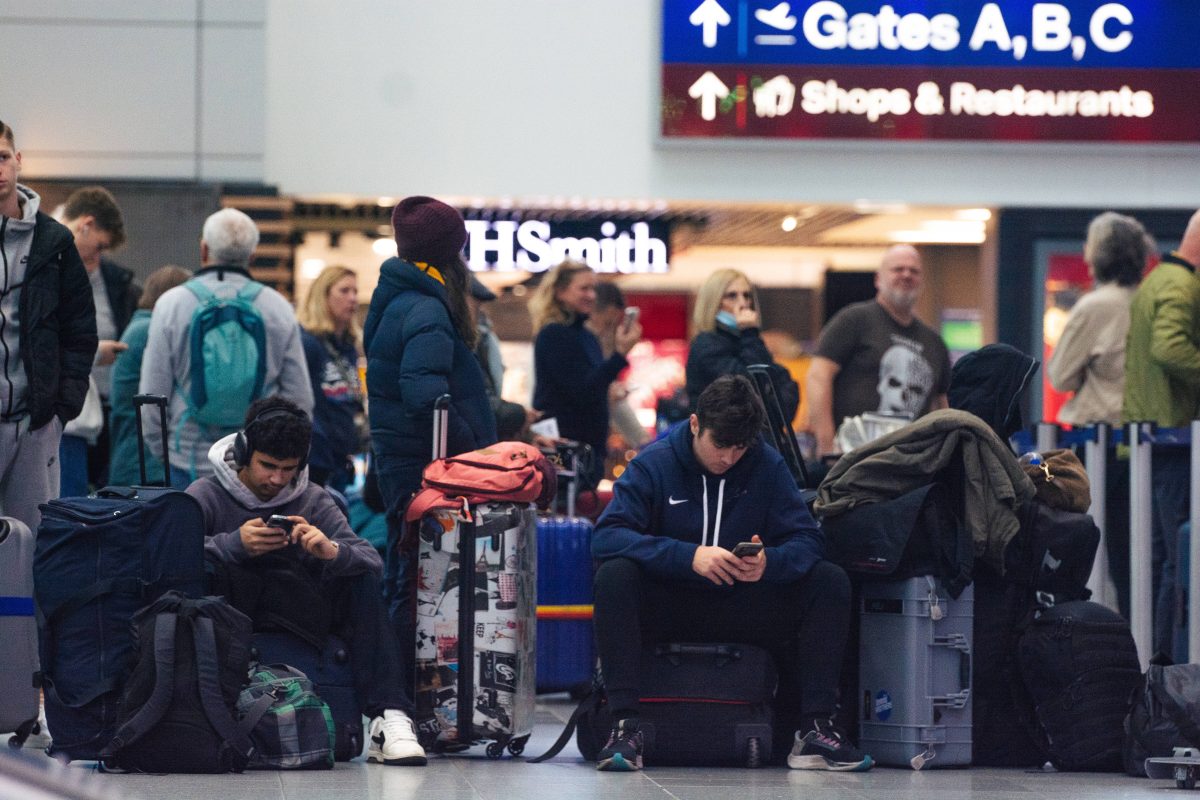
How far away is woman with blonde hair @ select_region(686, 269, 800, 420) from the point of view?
819cm

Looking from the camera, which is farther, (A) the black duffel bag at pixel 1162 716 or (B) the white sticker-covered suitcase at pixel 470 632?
(B) the white sticker-covered suitcase at pixel 470 632

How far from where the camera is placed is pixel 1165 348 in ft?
27.0

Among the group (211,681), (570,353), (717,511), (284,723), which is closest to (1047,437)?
(570,353)

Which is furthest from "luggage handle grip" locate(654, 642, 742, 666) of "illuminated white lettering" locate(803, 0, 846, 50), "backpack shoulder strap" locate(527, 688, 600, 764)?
"illuminated white lettering" locate(803, 0, 846, 50)

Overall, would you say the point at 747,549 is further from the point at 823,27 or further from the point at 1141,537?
the point at 823,27

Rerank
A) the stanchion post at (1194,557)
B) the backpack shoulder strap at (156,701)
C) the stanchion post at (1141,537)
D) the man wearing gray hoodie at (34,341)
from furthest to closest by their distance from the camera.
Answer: the stanchion post at (1141,537) < the stanchion post at (1194,557) < the man wearing gray hoodie at (34,341) < the backpack shoulder strap at (156,701)

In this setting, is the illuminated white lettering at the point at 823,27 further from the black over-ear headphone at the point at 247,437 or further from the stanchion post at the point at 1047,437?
the black over-ear headphone at the point at 247,437

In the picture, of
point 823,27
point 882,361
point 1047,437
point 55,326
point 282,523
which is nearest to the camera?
point 282,523

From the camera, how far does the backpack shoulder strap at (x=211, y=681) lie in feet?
18.8

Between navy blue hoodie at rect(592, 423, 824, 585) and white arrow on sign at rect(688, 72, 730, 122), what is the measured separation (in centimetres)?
649

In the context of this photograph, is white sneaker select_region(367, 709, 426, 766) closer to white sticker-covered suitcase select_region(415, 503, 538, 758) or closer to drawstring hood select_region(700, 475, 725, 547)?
white sticker-covered suitcase select_region(415, 503, 538, 758)

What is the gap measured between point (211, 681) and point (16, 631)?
684mm

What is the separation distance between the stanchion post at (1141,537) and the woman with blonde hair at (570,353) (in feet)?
7.36

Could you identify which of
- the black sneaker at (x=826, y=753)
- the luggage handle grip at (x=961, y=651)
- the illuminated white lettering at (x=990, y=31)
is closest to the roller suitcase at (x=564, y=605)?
the black sneaker at (x=826, y=753)
